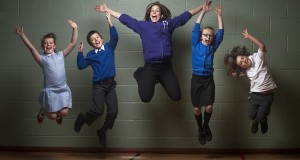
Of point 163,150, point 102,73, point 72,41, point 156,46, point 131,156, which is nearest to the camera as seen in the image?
point 156,46

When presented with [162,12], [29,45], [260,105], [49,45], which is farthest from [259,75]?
[29,45]

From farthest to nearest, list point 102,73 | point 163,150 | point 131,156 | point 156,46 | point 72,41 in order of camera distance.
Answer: point 163,150, point 131,156, point 72,41, point 102,73, point 156,46

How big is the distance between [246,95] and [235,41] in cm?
63

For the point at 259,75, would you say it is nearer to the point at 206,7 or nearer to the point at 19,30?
the point at 206,7

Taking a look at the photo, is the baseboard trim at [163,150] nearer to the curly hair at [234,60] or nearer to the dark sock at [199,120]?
the dark sock at [199,120]

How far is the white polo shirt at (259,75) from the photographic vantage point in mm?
4172

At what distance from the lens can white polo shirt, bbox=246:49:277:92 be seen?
164 inches

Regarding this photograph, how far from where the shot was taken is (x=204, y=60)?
4.20m

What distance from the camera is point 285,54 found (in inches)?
182

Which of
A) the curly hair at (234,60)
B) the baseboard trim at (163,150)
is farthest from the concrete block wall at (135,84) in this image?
the curly hair at (234,60)

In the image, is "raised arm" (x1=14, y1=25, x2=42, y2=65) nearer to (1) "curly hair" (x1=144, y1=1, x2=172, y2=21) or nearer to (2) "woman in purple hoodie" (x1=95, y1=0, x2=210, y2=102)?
(2) "woman in purple hoodie" (x1=95, y1=0, x2=210, y2=102)

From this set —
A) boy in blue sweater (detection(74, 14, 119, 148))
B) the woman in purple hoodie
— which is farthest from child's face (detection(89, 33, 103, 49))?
the woman in purple hoodie

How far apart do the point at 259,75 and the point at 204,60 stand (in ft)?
1.92

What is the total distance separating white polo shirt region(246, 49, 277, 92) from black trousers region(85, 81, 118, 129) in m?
1.43
